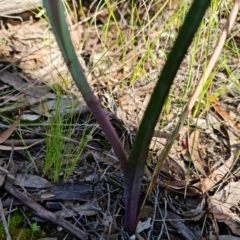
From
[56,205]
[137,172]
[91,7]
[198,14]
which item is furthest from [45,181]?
[91,7]

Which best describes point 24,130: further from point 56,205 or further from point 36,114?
point 56,205

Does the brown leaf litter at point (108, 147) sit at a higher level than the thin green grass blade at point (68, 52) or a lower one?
lower

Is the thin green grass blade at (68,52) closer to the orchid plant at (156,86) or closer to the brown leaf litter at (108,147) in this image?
the orchid plant at (156,86)

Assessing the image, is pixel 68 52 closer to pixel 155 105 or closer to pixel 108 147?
pixel 155 105

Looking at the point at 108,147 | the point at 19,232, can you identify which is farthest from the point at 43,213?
the point at 108,147

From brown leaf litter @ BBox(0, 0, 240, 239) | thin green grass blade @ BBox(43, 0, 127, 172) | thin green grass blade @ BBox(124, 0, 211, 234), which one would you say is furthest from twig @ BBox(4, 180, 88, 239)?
thin green grass blade @ BBox(43, 0, 127, 172)

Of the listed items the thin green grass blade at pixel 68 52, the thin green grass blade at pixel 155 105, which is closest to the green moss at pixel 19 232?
the thin green grass blade at pixel 155 105
